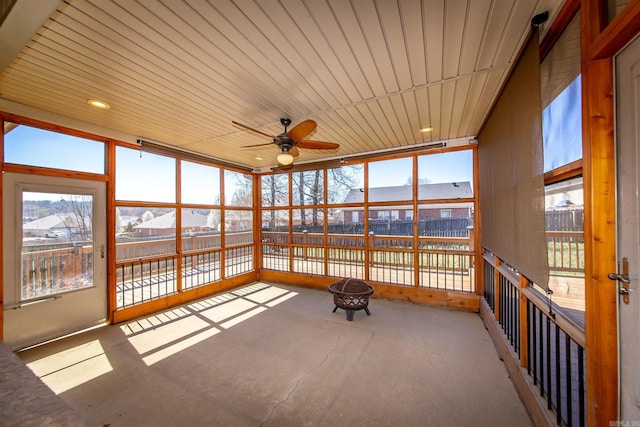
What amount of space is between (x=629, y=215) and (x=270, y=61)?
2437 mm

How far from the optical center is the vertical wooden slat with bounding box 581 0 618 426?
1.12 meters

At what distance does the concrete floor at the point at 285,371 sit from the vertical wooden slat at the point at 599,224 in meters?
1.03

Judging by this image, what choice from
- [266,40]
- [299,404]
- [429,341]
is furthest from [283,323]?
[266,40]

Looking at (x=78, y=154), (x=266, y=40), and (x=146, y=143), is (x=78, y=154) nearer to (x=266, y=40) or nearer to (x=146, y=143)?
(x=146, y=143)

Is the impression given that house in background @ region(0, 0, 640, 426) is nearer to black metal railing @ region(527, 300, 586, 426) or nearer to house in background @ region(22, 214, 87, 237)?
black metal railing @ region(527, 300, 586, 426)

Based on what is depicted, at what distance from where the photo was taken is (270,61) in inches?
81.7

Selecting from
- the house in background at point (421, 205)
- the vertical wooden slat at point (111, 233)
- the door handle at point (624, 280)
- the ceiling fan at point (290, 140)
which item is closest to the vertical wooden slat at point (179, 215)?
the vertical wooden slat at point (111, 233)

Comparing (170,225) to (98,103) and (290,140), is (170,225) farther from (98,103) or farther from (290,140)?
(290,140)

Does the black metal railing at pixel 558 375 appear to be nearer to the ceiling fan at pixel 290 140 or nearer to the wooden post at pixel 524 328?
the wooden post at pixel 524 328

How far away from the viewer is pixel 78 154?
3.35 metres

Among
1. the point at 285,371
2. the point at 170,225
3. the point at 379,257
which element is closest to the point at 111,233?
the point at 170,225

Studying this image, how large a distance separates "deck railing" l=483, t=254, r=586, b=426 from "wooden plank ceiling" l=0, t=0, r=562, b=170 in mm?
1986

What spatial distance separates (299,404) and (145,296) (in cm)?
351

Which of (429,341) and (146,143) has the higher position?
(146,143)
